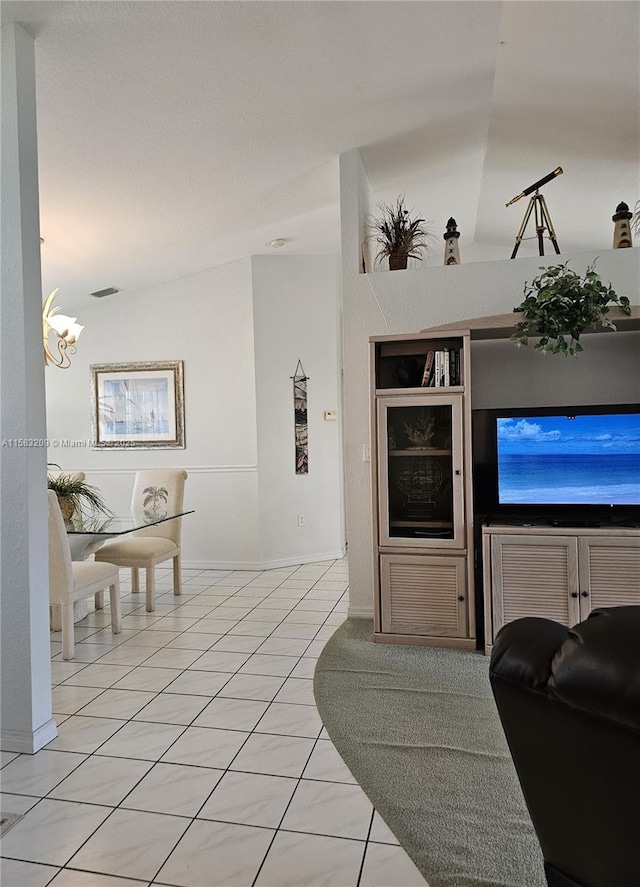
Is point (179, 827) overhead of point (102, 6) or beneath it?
beneath

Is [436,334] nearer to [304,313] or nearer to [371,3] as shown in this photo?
[371,3]

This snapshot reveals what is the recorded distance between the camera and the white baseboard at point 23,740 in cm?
230

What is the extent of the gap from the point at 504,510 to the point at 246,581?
8.25ft

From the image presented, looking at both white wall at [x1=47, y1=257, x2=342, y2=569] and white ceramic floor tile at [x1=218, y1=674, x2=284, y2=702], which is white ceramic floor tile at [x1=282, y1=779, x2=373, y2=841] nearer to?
white ceramic floor tile at [x1=218, y1=674, x2=284, y2=702]

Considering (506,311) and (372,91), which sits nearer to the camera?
(372,91)

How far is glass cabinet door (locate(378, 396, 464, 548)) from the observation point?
3.34 meters

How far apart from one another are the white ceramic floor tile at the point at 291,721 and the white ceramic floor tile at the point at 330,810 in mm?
359

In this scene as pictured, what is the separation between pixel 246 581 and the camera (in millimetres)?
5059

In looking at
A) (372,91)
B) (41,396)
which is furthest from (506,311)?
(41,396)

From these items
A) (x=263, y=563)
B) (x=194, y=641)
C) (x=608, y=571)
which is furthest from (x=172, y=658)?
(x=608, y=571)

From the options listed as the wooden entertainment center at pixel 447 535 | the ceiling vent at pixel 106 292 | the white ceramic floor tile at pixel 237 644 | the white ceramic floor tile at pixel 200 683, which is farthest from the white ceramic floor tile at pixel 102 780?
the ceiling vent at pixel 106 292

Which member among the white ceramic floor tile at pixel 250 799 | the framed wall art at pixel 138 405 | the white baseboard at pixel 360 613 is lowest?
the white ceramic floor tile at pixel 250 799

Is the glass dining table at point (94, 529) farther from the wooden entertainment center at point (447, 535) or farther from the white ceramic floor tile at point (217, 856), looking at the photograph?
the white ceramic floor tile at point (217, 856)

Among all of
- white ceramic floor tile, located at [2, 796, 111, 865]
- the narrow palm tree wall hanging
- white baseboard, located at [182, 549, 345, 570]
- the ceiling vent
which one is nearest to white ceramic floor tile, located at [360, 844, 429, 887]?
white ceramic floor tile, located at [2, 796, 111, 865]
